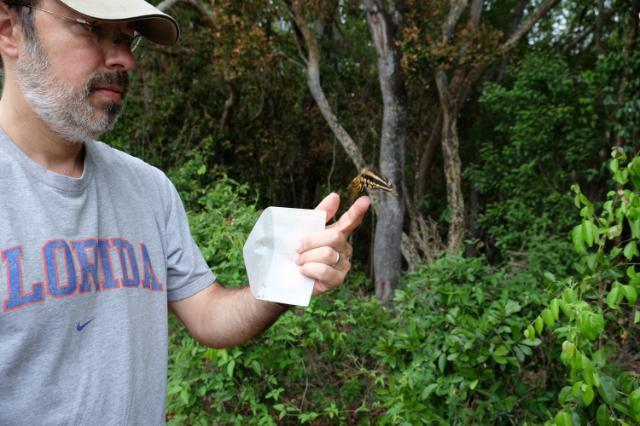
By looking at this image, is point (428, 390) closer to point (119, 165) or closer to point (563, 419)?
point (563, 419)

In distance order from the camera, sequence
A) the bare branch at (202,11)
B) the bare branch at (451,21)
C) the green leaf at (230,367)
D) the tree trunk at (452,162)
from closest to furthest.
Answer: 1. the green leaf at (230,367)
2. the bare branch at (451,21)
3. the bare branch at (202,11)
4. the tree trunk at (452,162)

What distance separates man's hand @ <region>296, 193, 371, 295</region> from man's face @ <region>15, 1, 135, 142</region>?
→ 2.45 ft

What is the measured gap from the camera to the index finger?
1.33 meters

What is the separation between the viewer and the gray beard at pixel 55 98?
149cm

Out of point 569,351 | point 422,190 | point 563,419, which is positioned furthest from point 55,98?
point 422,190

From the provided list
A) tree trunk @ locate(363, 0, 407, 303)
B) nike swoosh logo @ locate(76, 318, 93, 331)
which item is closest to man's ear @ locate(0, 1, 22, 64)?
nike swoosh logo @ locate(76, 318, 93, 331)

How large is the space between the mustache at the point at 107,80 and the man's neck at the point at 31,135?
169mm

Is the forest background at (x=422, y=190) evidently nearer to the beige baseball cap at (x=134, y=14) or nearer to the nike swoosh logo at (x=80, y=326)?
the beige baseball cap at (x=134, y=14)

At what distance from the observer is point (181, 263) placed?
1811 mm

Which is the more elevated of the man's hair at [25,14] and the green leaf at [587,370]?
the man's hair at [25,14]

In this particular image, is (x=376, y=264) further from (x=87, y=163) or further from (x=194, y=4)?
(x=87, y=163)

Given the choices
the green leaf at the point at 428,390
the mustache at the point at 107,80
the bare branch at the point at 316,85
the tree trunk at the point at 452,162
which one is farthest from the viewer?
the tree trunk at the point at 452,162

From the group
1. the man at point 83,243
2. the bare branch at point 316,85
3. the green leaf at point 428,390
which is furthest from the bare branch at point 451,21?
the man at point 83,243

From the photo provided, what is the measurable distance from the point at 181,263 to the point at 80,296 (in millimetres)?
427
